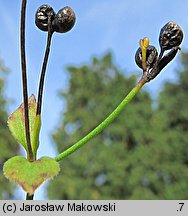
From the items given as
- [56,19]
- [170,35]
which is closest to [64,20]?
[56,19]

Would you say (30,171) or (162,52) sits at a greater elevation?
(162,52)

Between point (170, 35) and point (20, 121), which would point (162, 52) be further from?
point (20, 121)

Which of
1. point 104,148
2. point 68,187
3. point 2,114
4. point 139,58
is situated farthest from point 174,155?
point 139,58

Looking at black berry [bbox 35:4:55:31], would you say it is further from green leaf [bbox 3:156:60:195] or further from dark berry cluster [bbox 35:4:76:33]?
green leaf [bbox 3:156:60:195]

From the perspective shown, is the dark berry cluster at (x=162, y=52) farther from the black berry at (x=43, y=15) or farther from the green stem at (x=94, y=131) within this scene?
the black berry at (x=43, y=15)

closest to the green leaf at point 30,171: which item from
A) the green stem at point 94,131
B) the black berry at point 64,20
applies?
the green stem at point 94,131
